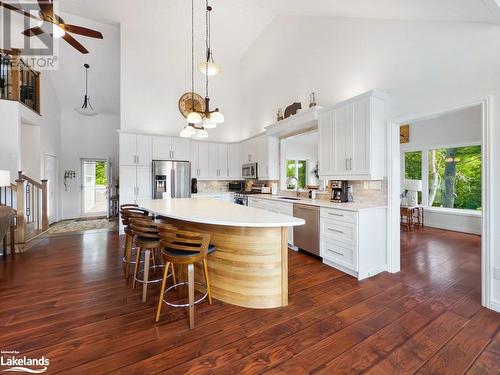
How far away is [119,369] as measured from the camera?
1.58 m

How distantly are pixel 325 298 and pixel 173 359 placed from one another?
1622mm

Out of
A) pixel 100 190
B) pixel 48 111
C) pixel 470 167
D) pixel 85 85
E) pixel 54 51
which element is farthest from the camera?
pixel 100 190

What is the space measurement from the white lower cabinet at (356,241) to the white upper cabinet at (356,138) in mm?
614

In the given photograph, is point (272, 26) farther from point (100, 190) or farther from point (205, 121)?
point (100, 190)

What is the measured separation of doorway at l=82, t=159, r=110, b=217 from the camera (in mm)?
8070

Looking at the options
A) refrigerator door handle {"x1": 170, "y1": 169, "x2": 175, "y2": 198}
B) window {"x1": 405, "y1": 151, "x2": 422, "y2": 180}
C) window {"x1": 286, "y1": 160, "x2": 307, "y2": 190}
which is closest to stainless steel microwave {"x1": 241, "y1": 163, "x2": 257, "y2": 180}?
window {"x1": 286, "y1": 160, "x2": 307, "y2": 190}

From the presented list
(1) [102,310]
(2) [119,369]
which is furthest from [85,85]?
(2) [119,369]

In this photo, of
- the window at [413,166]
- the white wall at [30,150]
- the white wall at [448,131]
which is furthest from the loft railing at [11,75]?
the window at [413,166]

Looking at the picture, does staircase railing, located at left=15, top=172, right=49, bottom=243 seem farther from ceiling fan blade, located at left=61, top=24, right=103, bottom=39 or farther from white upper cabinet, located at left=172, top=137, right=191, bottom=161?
ceiling fan blade, located at left=61, top=24, right=103, bottom=39

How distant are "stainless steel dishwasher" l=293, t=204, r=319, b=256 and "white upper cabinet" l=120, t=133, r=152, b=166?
3.87 m

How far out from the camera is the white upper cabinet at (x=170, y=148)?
229 inches

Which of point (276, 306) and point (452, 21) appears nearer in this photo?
point (276, 306)

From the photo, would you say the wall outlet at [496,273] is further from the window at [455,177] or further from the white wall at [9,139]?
the white wall at [9,139]

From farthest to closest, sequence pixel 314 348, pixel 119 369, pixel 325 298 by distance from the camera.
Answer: pixel 325 298, pixel 314 348, pixel 119 369
